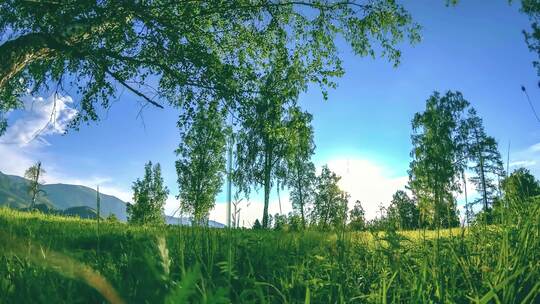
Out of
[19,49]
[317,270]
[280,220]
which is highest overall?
[19,49]

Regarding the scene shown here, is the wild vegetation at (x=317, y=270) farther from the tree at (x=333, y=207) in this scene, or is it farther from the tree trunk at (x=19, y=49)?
the tree trunk at (x=19, y=49)

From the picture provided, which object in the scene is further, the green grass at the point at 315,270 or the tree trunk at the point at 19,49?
the tree trunk at the point at 19,49

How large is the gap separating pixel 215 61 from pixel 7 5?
563cm

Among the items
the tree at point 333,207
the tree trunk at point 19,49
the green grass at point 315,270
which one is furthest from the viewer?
the tree trunk at point 19,49

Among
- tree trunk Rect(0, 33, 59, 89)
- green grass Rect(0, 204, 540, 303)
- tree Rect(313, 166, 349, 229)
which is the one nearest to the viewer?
green grass Rect(0, 204, 540, 303)

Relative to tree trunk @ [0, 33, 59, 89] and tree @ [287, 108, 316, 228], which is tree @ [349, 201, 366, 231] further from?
tree trunk @ [0, 33, 59, 89]

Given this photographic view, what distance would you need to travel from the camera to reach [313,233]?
367 centimetres

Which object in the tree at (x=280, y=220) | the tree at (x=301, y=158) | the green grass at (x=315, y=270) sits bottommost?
the green grass at (x=315, y=270)

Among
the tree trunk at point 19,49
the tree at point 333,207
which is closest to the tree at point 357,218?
the tree at point 333,207

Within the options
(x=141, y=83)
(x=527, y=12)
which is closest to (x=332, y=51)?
(x=141, y=83)

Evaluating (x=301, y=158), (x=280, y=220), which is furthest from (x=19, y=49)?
(x=301, y=158)

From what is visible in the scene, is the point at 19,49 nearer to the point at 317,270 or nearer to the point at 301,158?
the point at 317,270

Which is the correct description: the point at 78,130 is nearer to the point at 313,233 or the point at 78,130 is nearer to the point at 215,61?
the point at 215,61

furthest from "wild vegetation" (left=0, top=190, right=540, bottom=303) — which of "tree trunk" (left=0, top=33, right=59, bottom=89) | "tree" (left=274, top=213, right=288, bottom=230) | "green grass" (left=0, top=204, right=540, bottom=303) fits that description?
"tree trunk" (left=0, top=33, right=59, bottom=89)
